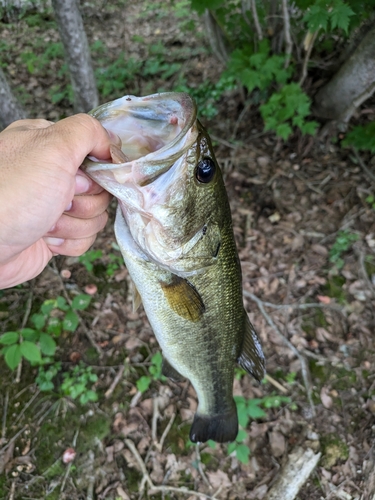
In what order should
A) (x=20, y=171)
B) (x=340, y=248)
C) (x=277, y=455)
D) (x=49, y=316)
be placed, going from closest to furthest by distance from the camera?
(x=20, y=171)
(x=277, y=455)
(x=49, y=316)
(x=340, y=248)

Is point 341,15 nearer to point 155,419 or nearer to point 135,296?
point 135,296

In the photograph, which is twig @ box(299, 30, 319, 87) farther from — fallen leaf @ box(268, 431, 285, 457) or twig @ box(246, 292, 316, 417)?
fallen leaf @ box(268, 431, 285, 457)

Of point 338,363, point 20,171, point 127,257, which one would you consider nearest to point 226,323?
point 127,257

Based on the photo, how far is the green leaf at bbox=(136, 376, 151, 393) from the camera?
3025 millimetres

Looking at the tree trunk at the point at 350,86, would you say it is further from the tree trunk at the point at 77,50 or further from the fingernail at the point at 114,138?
the fingernail at the point at 114,138

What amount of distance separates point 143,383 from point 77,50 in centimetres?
326

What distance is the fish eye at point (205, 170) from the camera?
4.68 ft

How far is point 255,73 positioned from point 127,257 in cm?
283

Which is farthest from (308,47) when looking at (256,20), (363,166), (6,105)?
(6,105)

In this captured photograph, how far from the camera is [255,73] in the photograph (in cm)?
357

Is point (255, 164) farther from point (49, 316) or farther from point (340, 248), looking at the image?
point (49, 316)

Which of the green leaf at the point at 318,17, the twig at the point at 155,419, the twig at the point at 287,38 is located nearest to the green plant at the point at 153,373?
the twig at the point at 155,419

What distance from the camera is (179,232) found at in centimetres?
153

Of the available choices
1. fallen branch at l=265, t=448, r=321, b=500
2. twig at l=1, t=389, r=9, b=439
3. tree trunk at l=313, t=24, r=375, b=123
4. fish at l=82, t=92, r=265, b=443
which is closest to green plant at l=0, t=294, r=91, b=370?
twig at l=1, t=389, r=9, b=439
